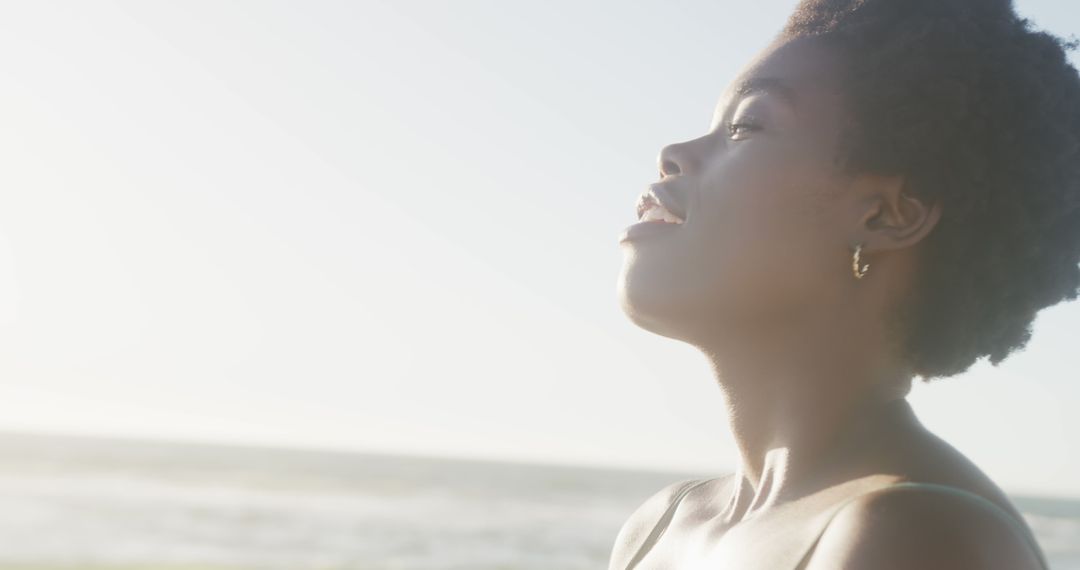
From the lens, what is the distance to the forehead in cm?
172

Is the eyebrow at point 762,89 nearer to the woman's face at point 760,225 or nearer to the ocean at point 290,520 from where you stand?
the woman's face at point 760,225

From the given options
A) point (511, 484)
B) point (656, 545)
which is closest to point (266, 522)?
point (511, 484)

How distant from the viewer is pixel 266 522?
21141mm

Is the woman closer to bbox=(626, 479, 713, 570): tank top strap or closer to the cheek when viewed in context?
the cheek

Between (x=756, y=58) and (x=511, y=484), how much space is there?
1460 inches

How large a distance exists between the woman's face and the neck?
0.04m

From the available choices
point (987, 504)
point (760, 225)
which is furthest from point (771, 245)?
point (987, 504)

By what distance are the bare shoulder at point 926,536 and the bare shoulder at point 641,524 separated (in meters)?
0.68

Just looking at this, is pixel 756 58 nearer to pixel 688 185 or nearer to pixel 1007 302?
pixel 688 185

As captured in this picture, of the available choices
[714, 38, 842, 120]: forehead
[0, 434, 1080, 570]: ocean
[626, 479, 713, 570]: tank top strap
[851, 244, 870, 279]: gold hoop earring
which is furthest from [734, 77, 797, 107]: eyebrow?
[0, 434, 1080, 570]: ocean

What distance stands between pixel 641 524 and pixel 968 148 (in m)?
0.88

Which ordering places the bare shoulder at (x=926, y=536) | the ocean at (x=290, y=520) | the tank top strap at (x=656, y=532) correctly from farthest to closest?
1. the ocean at (x=290, y=520)
2. the tank top strap at (x=656, y=532)
3. the bare shoulder at (x=926, y=536)

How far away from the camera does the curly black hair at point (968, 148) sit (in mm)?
1643

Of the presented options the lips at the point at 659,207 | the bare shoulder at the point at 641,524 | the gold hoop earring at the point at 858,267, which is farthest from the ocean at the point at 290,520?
the gold hoop earring at the point at 858,267
